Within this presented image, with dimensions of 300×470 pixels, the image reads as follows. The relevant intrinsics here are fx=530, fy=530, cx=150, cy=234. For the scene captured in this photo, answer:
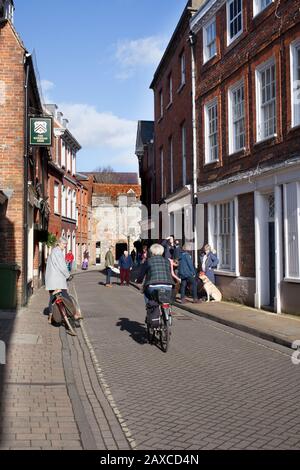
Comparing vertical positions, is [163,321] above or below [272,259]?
below

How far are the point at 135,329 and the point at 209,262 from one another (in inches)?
215

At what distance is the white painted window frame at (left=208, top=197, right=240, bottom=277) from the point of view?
595 inches

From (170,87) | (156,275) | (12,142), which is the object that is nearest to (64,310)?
(156,275)

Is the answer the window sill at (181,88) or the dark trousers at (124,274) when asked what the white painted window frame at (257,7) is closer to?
the window sill at (181,88)

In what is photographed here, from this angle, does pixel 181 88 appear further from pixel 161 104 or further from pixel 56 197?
pixel 56 197

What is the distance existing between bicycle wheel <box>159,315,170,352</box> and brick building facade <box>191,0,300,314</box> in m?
4.42

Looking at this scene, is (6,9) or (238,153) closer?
(238,153)

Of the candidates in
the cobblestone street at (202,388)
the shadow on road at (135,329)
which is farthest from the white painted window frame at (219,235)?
the cobblestone street at (202,388)

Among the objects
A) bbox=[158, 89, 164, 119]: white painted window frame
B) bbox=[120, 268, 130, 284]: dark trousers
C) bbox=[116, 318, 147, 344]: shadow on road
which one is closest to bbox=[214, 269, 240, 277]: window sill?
bbox=[116, 318, 147, 344]: shadow on road

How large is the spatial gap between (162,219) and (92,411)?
68.9 feet

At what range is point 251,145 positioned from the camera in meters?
14.3

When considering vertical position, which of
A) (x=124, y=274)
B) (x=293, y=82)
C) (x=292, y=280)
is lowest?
(x=124, y=274)

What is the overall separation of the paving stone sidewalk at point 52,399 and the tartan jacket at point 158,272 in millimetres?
1632

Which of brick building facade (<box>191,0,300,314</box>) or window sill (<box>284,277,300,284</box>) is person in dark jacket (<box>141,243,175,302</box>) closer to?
window sill (<box>284,277,300,284</box>)
